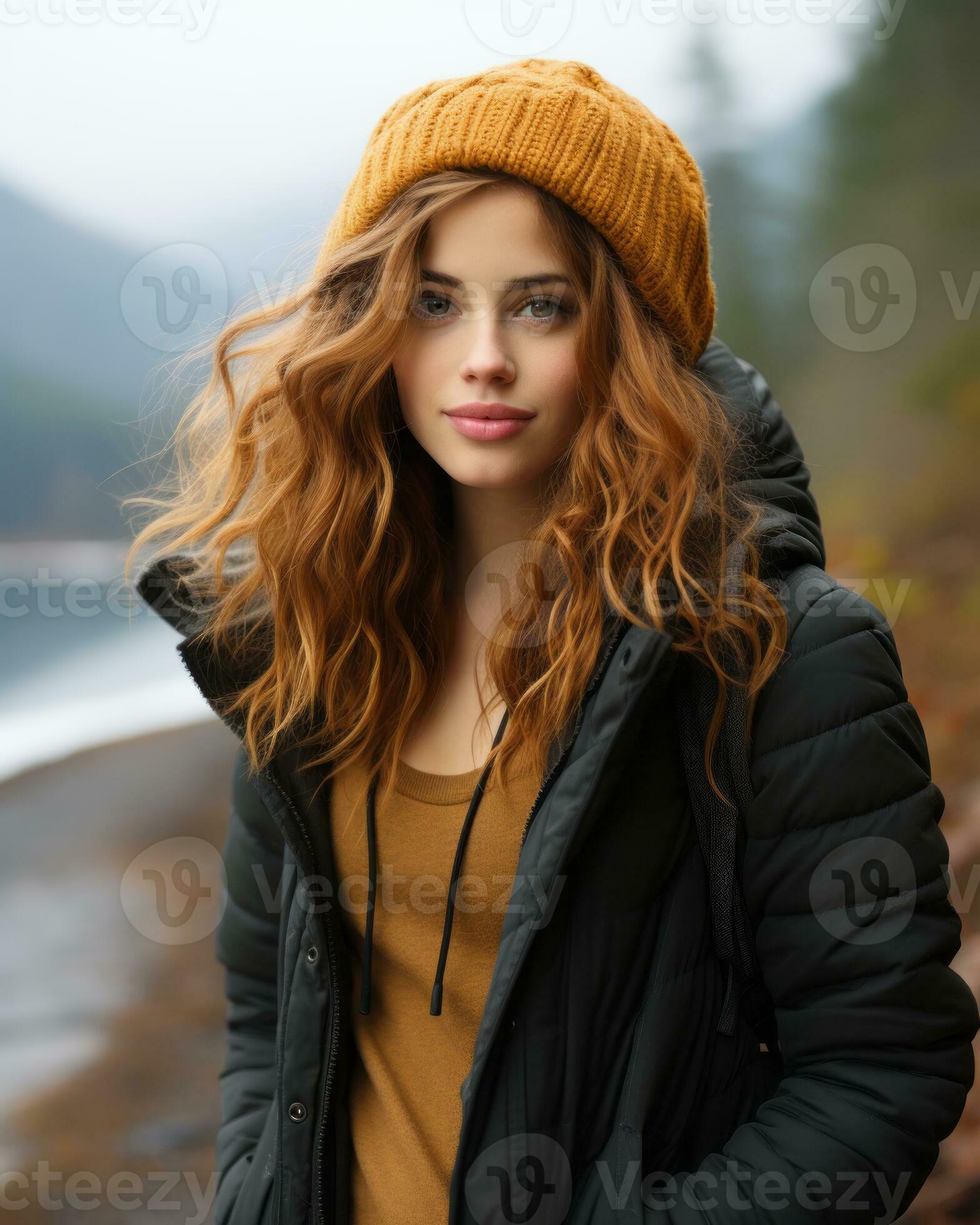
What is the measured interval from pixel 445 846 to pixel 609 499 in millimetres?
430

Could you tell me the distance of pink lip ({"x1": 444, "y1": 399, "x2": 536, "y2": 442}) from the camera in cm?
105

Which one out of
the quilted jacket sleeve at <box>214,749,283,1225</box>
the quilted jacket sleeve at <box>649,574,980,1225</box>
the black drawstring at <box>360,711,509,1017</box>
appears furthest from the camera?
the quilted jacket sleeve at <box>214,749,283,1225</box>

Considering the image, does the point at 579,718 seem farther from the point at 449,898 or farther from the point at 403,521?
the point at 403,521

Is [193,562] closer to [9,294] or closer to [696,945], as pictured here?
[696,945]

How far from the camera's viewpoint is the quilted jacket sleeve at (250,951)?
126cm

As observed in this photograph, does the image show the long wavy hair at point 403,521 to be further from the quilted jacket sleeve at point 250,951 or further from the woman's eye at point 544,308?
the quilted jacket sleeve at point 250,951

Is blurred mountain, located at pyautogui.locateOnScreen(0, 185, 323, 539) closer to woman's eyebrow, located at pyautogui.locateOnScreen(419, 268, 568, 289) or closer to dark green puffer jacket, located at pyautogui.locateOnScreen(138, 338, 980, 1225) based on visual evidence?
woman's eyebrow, located at pyautogui.locateOnScreen(419, 268, 568, 289)

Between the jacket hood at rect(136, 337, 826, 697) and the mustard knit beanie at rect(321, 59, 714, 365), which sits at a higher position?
the mustard knit beanie at rect(321, 59, 714, 365)

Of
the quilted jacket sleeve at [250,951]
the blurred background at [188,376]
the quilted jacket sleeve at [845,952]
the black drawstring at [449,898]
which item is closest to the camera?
the quilted jacket sleeve at [845,952]

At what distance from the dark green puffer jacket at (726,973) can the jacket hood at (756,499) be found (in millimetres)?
20

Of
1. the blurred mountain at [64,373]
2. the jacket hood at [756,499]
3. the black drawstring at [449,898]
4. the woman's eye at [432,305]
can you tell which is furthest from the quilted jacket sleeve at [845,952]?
the blurred mountain at [64,373]

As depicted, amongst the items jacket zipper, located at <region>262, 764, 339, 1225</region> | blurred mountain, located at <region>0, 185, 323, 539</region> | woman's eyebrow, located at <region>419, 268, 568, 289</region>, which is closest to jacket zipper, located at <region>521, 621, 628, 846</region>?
jacket zipper, located at <region>262, 764, 339, 1225</region>

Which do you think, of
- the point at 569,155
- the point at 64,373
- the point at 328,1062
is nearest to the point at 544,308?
the point at 569,155

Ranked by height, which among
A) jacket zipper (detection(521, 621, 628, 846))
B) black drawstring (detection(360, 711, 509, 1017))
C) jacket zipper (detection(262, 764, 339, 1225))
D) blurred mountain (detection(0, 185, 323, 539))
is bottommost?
jacket zipper (detection(262, 764, 339, 1225))
